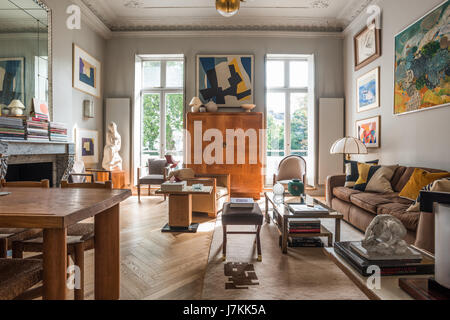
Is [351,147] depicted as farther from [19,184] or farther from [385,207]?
[19,184]

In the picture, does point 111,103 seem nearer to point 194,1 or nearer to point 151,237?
point 194,1

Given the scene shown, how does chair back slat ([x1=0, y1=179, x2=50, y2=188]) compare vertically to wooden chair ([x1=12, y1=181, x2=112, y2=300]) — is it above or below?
above

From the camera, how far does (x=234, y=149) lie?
5535 millimetres

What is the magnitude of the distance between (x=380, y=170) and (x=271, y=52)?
376 centimetres

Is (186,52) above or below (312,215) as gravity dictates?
above

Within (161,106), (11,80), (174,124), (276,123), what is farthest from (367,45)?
(11,80)

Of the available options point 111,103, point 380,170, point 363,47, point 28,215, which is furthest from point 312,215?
point 111,103

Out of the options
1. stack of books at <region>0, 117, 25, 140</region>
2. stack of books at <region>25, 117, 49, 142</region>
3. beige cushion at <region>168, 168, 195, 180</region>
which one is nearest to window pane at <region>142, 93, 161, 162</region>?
beige cushion at <region>168, 168, 195, 180</region>

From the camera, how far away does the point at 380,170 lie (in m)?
3.74

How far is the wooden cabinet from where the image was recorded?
5.53 meters

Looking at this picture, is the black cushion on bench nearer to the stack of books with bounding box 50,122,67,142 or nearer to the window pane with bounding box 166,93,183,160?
the stack of books with bounding box 50,122,67,142

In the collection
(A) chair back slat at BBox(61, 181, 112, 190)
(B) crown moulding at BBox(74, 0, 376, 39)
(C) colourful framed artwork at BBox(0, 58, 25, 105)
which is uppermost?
(B) crown moulding at BBox(74, 0, 376, 39)

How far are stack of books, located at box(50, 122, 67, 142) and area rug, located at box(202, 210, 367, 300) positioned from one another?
9.37 feet

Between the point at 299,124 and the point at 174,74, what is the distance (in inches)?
134
